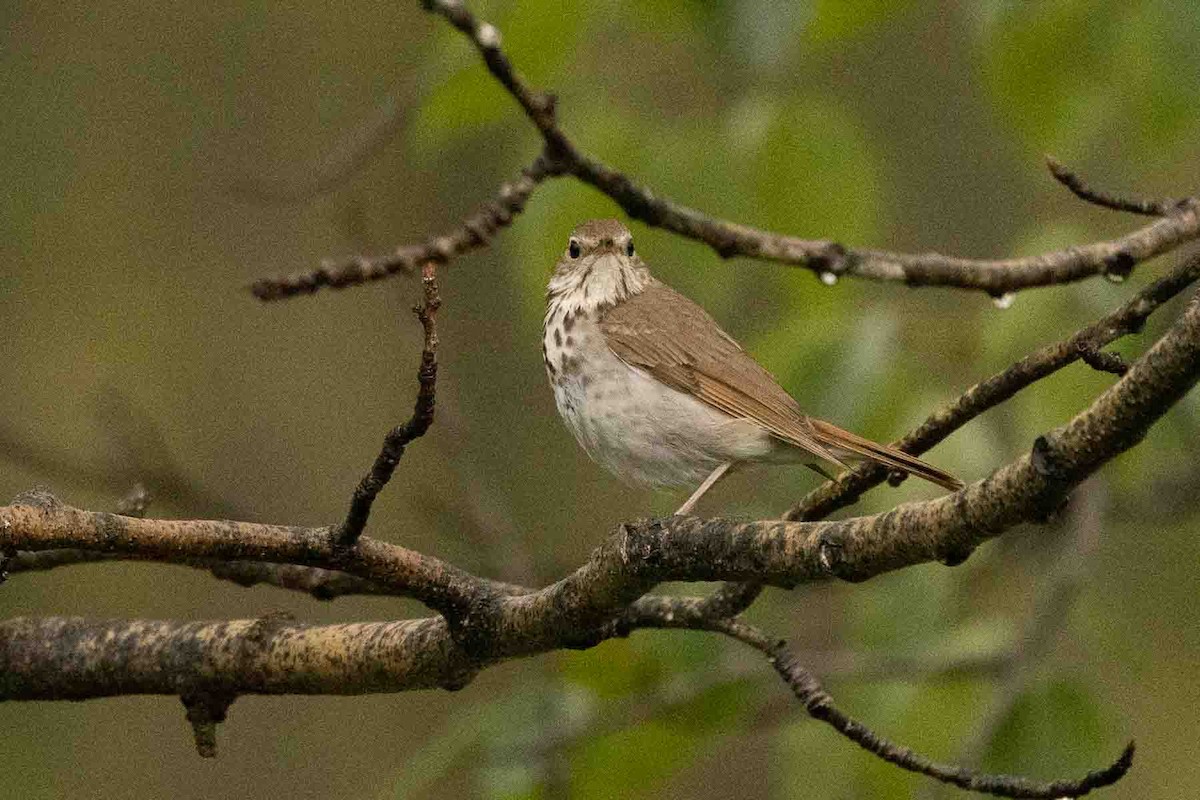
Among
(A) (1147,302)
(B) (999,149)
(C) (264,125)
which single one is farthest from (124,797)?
(A) (1147,302)

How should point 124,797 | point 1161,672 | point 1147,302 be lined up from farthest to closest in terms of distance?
1. point 124,797
2. point 1161,672
3. point 1147,302

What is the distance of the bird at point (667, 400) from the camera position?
447 centimetres

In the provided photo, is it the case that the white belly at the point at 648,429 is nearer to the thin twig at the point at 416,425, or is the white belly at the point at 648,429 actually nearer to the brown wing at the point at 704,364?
the brown wing at the point at 704,364

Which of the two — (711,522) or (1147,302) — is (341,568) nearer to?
(711,522)

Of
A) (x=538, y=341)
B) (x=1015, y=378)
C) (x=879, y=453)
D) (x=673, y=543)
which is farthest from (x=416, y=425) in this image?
(x=538, y=341)

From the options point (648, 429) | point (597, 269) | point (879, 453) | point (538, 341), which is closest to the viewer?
point (879, 453)

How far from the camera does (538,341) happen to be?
6160 mm

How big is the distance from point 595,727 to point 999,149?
5386mm

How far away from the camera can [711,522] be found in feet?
9.48

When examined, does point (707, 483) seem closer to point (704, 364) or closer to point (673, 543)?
point (704, 364)

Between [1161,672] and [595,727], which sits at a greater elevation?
[1161,672]

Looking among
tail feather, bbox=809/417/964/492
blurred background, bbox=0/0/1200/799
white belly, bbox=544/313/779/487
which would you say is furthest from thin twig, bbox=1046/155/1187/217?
white belly, bbox=544/313/779/487

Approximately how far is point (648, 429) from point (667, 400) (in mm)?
115

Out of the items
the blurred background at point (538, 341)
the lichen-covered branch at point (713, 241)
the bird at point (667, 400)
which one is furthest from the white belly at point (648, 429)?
the lichen-covered branch at point (713, 241)
